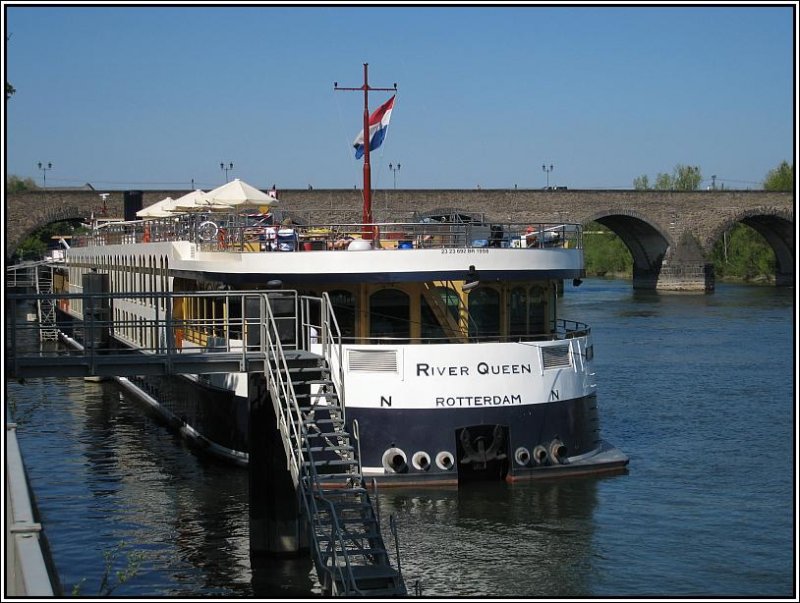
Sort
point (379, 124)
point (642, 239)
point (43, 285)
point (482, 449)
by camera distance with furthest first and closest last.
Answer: point (642, 239)
point (43, 285)
point (379, 124)
point (482, 449)

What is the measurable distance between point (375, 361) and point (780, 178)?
272 ft

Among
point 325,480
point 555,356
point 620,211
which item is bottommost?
point 325,480

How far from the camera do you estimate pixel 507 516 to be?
715 inches

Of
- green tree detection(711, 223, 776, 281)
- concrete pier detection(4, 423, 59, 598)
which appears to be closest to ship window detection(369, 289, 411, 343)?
concrete pier detection(4, 423, 59, 598)

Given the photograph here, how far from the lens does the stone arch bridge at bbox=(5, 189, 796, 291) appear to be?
6812cm

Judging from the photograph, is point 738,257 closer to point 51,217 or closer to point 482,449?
point 51,217

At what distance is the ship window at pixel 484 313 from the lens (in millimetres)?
20203

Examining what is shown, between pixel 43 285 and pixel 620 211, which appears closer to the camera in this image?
pixel 43 285

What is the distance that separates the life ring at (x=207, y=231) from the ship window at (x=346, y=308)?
444cm

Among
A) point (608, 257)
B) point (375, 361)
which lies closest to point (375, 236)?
point (375, 361)

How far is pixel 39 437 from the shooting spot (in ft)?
87.4

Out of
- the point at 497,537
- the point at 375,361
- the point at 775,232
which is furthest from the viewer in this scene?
the point at 775,232

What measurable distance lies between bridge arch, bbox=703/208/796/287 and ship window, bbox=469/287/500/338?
62260 millimetres

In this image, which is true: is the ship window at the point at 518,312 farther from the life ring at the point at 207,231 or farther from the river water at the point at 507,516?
the life ring at the point at 207,231
